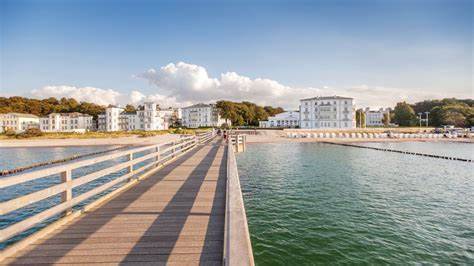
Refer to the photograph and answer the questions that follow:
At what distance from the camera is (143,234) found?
4.62 meters

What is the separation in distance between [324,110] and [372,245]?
9558 centimetres

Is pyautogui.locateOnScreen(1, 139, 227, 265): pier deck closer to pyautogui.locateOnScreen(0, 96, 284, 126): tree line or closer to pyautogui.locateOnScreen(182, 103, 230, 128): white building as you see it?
pyautogui.locateOnScreen(0, 96, 284, 126): tree line

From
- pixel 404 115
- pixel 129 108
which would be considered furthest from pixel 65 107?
pixel 404 115

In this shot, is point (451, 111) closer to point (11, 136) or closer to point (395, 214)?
point (395, 214)

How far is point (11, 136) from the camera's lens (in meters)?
67.2

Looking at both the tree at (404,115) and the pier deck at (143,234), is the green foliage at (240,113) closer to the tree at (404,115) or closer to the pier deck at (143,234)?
the tree at (404,115)

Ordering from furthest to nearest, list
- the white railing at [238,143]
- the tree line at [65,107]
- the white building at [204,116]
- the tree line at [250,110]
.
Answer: the white building at [204,116] → the tree line at [65,107] → the tree line at [250,110] → the white railing at [238,143]

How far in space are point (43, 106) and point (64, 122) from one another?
111 feet

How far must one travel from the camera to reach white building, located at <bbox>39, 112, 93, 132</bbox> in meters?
105

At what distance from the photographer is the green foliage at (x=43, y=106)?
12388 cm

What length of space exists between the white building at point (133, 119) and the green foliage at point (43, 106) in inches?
714

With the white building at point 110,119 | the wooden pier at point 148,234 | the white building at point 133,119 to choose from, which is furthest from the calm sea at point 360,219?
the white building at point 110,119

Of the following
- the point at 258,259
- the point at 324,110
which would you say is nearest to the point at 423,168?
the point at 258,259

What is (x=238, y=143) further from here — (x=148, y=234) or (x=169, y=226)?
(x=148, y=234)
